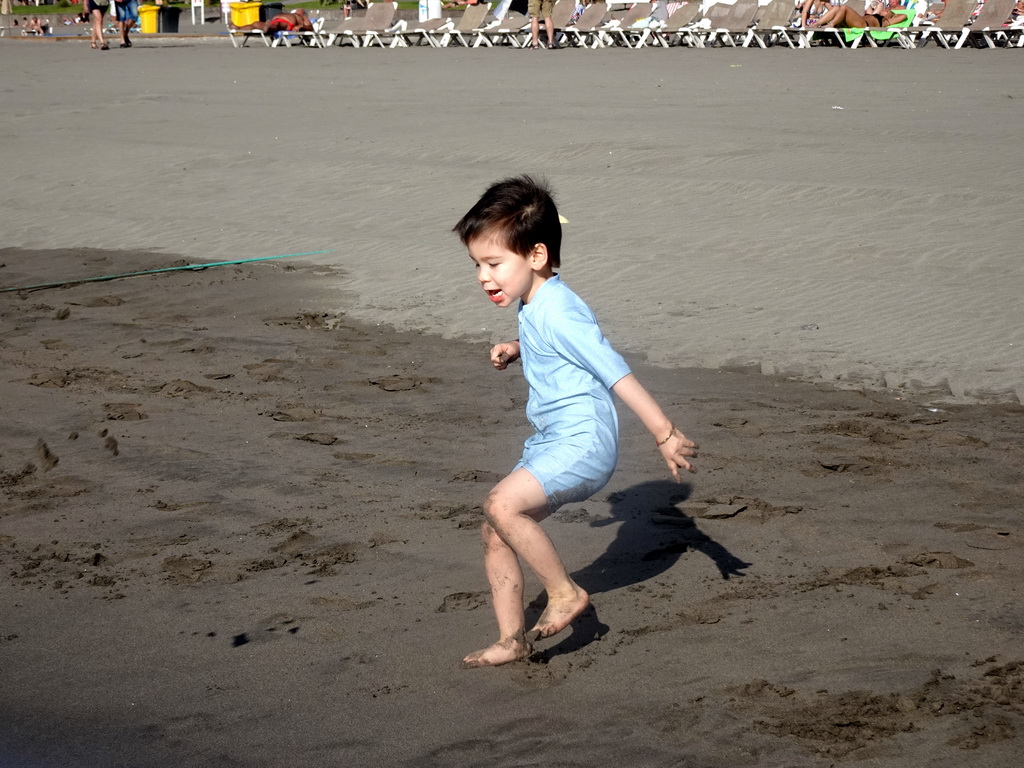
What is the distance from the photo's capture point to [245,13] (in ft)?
110

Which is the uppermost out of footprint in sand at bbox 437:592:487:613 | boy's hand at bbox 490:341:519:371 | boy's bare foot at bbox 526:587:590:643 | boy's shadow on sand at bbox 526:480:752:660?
boy's hand at bbox 490:341:519:371

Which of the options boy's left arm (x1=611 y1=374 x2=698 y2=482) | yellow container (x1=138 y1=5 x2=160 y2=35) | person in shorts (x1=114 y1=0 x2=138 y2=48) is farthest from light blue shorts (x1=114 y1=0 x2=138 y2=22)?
boy's left arm (x1=611 y1=374 x2=698 y2=482)

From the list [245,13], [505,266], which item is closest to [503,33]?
[245,13]

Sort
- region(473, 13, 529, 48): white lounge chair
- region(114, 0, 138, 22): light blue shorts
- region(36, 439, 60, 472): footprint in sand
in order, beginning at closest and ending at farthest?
region(36, 439, 60, 472): footprint in sand, region(473, 13, 529, 48): white lounge chair, region(114, 0, 138, 22): light blue shorts

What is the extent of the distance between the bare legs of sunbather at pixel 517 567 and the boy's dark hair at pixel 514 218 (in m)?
0.65

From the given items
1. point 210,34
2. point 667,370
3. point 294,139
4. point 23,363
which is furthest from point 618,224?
point 210,34

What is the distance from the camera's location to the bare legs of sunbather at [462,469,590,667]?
3279mm

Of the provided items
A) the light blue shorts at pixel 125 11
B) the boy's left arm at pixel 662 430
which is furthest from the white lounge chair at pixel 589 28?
the boy's left arm at pixel 662 430

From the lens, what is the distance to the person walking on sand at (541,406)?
3.30 m

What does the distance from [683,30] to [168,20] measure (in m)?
19.7

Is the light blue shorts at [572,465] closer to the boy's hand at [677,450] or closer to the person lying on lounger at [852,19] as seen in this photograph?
the boy's hand at [677,450]

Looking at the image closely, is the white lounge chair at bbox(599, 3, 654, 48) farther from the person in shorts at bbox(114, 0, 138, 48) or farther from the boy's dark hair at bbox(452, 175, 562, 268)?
the boy's dark hair at bbox(452, 175, 562, 268)

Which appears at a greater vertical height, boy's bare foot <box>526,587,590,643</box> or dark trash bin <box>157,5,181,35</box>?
dark trash bin <box>157,5,181,35</box>

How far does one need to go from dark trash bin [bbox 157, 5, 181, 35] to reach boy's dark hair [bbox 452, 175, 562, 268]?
38847 millimetres
